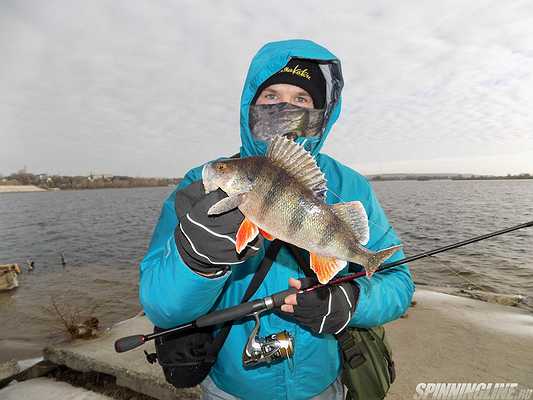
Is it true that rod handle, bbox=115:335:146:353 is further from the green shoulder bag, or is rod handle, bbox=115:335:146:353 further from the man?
the green shoulder bag

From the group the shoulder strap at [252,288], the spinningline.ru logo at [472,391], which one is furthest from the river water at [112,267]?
the shoulder strap at [252,288]

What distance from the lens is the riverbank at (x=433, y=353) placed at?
517cm

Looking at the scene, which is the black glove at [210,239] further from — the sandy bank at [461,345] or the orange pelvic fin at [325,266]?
the sandy bank at [461,345]

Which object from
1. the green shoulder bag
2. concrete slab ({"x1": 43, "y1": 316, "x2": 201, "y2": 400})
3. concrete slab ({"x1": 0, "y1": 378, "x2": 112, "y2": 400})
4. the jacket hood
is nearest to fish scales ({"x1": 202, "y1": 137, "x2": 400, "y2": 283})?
the jacket hood

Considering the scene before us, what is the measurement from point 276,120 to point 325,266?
1451mm

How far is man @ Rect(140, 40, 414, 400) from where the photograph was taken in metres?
2.03

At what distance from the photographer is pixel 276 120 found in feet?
9.55

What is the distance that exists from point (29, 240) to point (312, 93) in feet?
110

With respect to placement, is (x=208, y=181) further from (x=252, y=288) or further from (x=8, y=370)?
(x=8, y=370)

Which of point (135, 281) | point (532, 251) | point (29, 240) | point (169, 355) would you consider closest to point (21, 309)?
point (135, 281)

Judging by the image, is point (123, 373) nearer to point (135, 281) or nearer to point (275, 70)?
point (275, 70)

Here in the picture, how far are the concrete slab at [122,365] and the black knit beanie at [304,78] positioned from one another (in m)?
4.13

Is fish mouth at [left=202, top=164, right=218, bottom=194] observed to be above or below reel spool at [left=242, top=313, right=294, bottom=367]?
above

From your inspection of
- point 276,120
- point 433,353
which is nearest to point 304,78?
point 276,120
